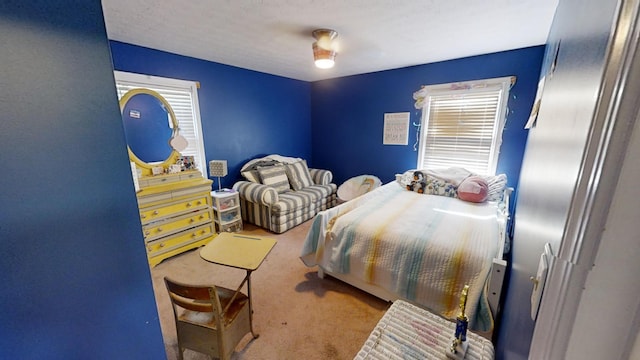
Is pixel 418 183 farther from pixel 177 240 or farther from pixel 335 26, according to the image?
pixel 177 240

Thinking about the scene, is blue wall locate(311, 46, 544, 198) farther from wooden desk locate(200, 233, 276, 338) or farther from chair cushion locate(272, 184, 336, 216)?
wooden desk locate(200, 233, 276, 338)

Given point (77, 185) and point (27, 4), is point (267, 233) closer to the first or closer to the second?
point (77, 185)

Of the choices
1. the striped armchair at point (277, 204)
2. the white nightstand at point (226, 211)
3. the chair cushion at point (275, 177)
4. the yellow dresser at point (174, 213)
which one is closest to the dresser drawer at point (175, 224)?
the yellow dresser at point (174, 213)

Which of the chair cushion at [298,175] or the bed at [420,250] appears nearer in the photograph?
the bed at [420,250]

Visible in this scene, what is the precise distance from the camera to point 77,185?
0.82 m

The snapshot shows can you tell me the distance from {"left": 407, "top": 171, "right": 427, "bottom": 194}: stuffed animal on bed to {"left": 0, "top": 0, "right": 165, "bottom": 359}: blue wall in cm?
283

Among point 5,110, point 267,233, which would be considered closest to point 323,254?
point 267,233

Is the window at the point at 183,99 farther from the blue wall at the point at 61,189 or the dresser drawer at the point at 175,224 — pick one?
the blue wall at the point at 61,189

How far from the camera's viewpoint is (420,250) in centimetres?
163

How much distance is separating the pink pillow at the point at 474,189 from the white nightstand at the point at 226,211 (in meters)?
2.67

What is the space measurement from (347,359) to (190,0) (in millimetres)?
2507

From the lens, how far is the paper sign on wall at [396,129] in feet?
11.5

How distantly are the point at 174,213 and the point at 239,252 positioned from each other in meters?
1.47

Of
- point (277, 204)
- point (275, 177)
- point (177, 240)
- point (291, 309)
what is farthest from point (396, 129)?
point (177, 240)
